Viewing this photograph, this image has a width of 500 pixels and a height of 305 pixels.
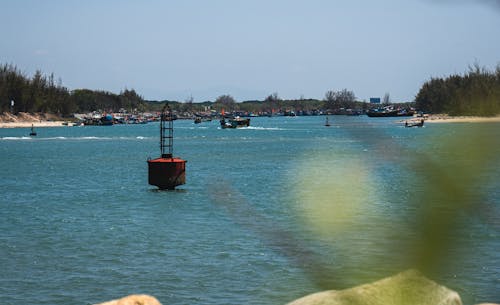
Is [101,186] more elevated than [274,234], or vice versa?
[274,234]

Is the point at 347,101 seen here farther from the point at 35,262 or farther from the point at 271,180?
the point at 271,180

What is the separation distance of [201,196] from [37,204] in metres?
11.0

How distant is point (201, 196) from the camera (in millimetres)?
55938

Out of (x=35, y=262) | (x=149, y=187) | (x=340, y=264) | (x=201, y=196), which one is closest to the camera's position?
(x=340, y=264)

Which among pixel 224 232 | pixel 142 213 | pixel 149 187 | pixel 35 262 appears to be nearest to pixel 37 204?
pixel 142 213

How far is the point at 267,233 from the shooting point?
6.55 feet

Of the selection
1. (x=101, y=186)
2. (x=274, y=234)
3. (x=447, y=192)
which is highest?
(x=447, y=192)

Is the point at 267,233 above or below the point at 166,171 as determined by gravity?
above

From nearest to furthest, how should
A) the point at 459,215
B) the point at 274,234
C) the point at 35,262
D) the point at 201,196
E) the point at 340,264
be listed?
the point at 459,215, the point at 274,234, the point at 340,264, the point at 35,262, the point at 201,196

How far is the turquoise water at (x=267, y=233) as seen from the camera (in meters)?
1.87

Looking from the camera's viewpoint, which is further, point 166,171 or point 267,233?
point 166,171

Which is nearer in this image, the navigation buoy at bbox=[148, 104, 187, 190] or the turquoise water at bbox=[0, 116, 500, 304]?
the turquoise water at bbox=[0, 116, 500, 304]

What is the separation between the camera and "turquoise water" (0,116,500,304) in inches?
73.8

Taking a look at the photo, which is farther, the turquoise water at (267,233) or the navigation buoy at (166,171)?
the navigation buoy at (166,171)
